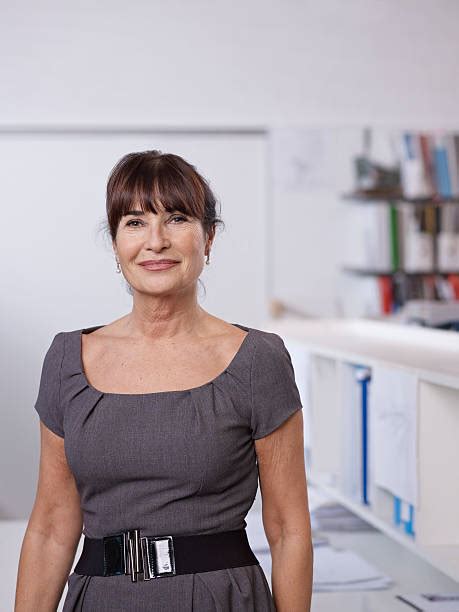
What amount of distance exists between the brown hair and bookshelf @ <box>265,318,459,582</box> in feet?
3.49

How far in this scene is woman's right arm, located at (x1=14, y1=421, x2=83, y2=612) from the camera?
1665 millimetres

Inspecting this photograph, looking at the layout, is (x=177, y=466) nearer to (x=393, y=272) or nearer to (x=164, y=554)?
(x=164, y=554)

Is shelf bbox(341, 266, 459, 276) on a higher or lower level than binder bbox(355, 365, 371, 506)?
higher

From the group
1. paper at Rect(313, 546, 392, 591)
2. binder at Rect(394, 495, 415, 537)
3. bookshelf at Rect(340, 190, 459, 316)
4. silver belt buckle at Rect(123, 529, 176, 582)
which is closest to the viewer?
silver belt buckle at Rect(123, 529, 176, 582)

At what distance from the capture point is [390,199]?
5.84m

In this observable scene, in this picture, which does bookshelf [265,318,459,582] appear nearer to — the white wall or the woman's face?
the woman's face

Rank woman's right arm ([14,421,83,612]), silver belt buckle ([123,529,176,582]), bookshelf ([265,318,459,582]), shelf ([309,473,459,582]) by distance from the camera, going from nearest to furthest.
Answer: silver belt buckle ([123,529,176,582]), woman's right arm ([14,421,83,612]), shelf ([309,473,459,582]), bookshelf ([265,318,459,582])

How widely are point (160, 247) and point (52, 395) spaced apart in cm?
30

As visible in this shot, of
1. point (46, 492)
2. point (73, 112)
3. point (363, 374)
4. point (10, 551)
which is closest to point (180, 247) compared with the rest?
point (46, 492)

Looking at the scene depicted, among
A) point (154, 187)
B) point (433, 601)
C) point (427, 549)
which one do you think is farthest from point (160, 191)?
point (433, 601)

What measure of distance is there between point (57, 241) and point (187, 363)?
14.0 feet

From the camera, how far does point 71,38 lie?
5.68 meters

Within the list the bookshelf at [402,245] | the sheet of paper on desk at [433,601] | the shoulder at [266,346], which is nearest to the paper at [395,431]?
the sheet of paper on desk at [433,601]

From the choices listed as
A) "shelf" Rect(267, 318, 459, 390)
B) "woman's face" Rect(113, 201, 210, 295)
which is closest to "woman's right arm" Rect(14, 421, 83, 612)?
"woman's face" Rect(113, 201, 210, 295)
